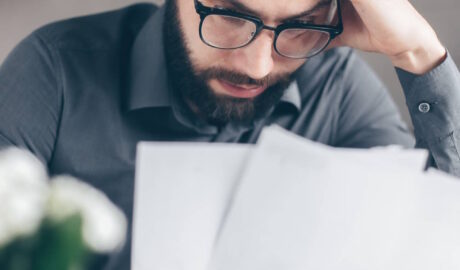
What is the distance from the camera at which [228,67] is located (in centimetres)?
78

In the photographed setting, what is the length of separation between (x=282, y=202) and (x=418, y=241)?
0.15m

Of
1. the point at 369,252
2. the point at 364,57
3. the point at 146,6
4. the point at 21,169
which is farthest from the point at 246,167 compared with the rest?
the point at 364,57

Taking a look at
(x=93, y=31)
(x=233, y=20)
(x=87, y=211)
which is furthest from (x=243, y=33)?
(x=87, y=211)

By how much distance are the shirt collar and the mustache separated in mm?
74

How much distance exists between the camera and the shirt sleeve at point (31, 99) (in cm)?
80

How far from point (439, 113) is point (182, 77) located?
386mm

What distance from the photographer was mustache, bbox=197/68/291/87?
0.78 meters

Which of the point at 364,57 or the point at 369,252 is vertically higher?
the point at 369,252

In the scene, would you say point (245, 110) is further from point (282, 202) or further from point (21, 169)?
point (21, 169)

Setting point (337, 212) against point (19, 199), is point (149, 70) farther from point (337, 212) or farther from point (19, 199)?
point (19, 199)

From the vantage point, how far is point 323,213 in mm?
570

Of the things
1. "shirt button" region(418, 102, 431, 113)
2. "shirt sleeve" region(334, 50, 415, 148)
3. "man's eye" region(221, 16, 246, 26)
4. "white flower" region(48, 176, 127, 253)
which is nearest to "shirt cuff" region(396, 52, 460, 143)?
"shirt button" region(418, 102, 431, 113)

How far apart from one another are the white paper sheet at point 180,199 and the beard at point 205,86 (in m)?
0.25

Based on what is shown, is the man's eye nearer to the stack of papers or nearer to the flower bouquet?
the stack of papers
